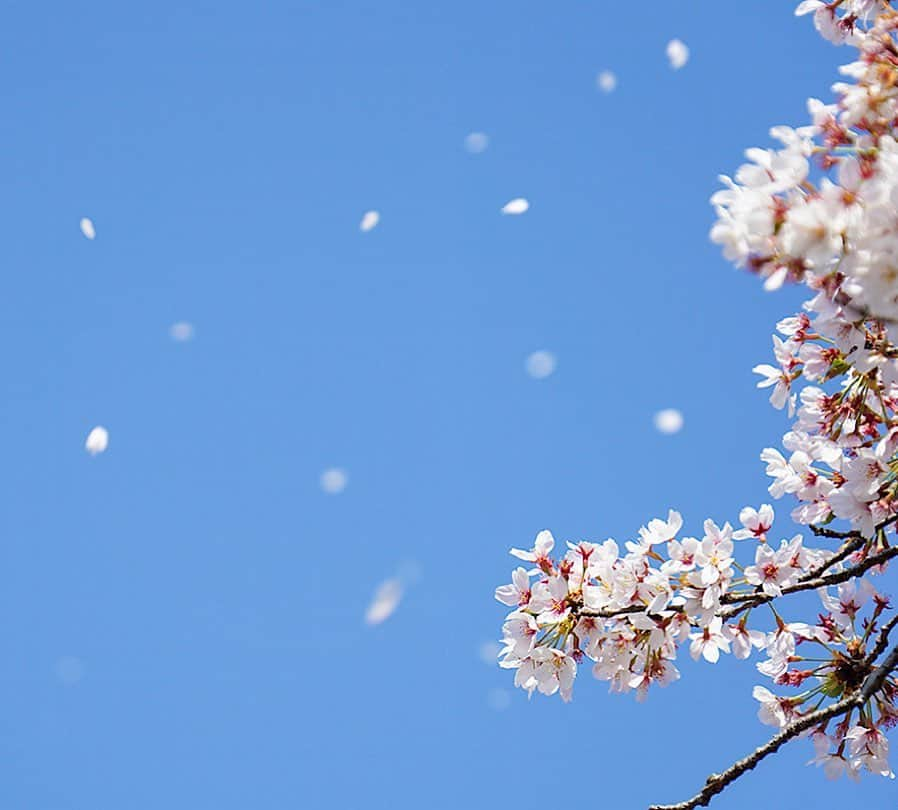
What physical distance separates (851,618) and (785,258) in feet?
5.02

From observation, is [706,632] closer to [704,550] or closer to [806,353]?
[704,550]

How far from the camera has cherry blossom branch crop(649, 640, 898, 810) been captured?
2486 mm

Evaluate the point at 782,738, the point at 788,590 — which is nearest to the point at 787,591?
the point at 788,590

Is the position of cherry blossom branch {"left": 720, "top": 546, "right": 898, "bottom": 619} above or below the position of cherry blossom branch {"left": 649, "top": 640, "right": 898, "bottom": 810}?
above

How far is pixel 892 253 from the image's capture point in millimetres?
1896

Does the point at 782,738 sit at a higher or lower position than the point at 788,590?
lower

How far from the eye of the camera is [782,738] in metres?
2.59

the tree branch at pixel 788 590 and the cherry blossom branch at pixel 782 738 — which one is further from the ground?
the tree branch at pixel 788 590

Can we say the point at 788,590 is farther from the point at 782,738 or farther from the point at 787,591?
the point at 782,738

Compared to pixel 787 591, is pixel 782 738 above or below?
below

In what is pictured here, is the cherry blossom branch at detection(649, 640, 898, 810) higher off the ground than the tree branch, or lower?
lower

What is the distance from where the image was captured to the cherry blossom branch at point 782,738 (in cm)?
249

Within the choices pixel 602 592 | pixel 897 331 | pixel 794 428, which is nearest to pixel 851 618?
pixel 794 428

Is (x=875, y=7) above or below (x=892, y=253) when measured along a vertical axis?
above
